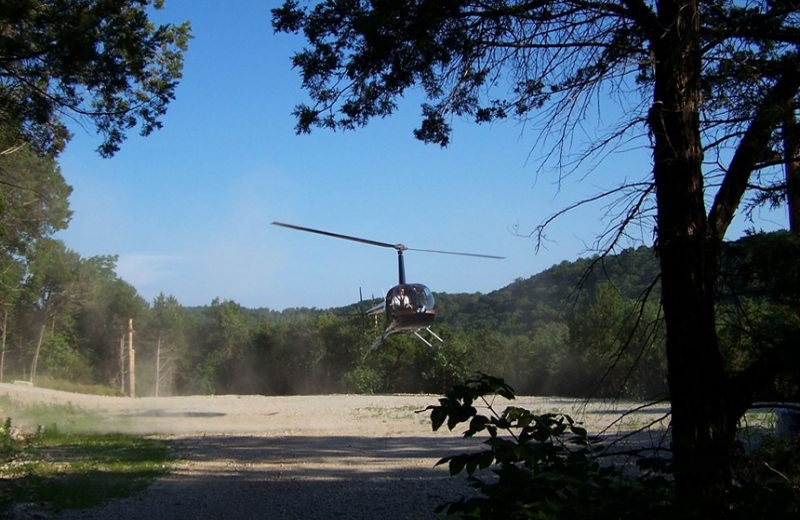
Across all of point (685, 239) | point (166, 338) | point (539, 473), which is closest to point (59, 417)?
point (685, 239)

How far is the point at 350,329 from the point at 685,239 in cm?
4194

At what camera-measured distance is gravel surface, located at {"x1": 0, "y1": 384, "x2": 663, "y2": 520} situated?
7.44 meters

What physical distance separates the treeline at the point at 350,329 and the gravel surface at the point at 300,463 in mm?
802

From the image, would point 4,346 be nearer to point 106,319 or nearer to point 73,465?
point 106,319

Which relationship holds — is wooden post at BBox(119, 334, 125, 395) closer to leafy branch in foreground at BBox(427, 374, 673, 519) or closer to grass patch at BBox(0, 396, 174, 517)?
grass patch at BBox(0, 396, 174, 517)

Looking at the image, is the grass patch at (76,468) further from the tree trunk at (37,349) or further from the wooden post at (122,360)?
the tree trunk at (37,349)

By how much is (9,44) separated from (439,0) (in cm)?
452

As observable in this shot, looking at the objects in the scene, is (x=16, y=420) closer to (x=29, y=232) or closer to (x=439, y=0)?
(x=29, y=232)

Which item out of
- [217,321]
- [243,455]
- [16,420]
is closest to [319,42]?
[243,455]

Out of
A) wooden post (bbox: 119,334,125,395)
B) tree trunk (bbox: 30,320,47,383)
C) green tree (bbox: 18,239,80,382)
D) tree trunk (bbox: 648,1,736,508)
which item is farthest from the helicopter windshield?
tree trunk (bbox: 30,320,47,383)

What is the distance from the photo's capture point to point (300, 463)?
10.9 m

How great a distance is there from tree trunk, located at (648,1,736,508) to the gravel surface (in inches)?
28.7

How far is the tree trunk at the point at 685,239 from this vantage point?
3.58 m

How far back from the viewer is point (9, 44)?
681 cm
